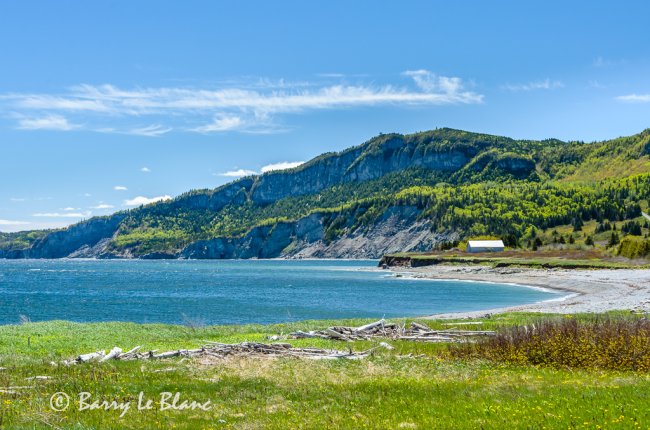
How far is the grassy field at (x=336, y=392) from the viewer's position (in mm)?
12984

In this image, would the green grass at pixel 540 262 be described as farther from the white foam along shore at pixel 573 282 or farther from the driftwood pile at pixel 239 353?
the driftwood pile at pixel 239 353

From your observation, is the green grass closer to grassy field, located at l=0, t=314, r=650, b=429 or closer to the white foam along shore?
the white foam along shore

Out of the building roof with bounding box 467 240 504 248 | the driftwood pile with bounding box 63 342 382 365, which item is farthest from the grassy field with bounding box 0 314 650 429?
the building roof with bounding box 467 240 504 248

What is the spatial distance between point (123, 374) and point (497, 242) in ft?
575

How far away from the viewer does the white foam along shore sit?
5344 cm

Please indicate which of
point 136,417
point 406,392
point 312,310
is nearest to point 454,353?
point 406,392

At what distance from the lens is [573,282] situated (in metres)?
89.9

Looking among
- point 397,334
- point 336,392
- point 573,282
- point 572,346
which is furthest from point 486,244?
point 336,392

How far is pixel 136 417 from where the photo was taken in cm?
1389

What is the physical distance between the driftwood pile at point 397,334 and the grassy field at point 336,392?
4218 millimetres

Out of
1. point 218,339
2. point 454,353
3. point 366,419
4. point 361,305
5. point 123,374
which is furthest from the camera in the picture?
point 361,305

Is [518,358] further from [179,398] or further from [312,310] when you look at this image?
[312,310]

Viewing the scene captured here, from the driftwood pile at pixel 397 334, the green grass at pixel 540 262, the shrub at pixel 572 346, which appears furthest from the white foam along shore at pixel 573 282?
the shrub at pixel 572 346

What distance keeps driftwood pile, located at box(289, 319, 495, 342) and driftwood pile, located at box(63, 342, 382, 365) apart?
4999 millimetres
